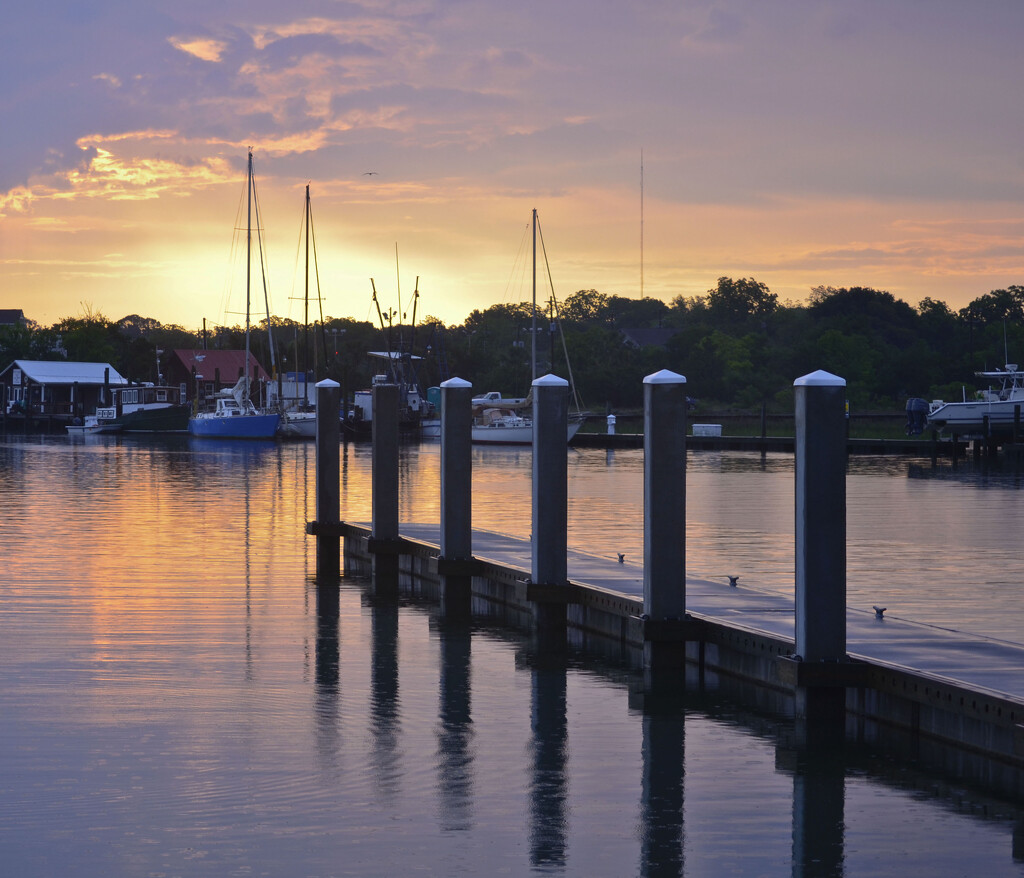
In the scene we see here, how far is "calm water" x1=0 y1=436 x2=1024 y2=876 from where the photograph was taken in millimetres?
8438

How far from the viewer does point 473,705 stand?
12.4 meters

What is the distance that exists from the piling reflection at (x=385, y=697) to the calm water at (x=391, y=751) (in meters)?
0.04

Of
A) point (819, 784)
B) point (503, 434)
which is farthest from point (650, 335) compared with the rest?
point (819, 784)

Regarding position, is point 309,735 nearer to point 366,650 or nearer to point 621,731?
point 621,731

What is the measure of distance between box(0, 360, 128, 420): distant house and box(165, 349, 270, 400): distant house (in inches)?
472

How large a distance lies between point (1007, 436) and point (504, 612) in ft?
165

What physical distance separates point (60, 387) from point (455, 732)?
114m

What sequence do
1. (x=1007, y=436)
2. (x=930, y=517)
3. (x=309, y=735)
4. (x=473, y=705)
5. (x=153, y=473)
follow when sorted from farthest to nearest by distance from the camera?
(x=1007, y=436)
(x=153, y=473)
(x=930, y=517)
(x=473, y=705)
(x=309, y=735)

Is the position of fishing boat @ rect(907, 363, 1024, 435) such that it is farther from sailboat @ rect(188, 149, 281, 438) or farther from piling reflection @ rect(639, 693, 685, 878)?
piling reflection @ rect(639, 693, 685, 878)

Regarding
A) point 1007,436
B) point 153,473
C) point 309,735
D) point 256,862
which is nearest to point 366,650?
point 309,735

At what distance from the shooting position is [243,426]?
278ft

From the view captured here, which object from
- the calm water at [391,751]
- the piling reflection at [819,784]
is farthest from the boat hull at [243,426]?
the piling reflection at [819,784]

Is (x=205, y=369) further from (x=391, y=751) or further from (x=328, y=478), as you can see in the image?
(x=391, y=751)

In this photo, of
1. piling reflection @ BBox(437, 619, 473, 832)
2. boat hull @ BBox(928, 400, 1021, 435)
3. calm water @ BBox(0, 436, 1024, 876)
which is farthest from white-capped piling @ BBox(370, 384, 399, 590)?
boat hull @ BBox(928, 400, 1021, 435)
